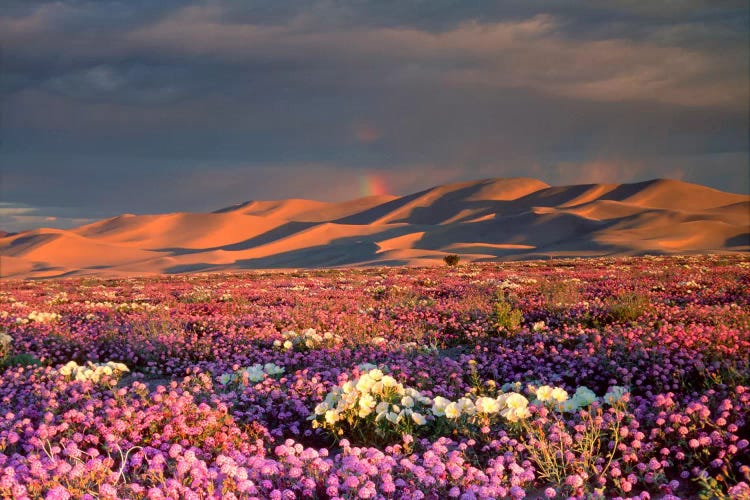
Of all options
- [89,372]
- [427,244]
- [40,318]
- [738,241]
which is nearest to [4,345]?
[89,372]

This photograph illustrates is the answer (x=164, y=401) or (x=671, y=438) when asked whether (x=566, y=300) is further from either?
(x=164, y=401)

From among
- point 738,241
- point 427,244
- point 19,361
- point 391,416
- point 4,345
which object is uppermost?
point 427,244

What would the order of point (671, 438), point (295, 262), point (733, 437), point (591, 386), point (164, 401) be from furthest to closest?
point (295, 262)
point (591, 386)
point (164, 401)
point (671, 438)
point (733, 437)

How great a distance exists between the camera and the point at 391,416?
4695 mm

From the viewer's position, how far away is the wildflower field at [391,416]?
3.75m

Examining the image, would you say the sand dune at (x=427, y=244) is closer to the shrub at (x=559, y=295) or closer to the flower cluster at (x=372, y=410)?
the shrub at (x=559, y=295)

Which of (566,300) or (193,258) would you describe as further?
(193,258)

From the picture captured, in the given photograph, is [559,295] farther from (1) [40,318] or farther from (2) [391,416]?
(1) [40,318]

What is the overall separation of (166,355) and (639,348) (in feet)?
21.7

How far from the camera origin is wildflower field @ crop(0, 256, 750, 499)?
3750 mm

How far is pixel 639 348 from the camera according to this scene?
6.93 meters

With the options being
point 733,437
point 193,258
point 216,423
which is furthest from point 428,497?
point 193,258

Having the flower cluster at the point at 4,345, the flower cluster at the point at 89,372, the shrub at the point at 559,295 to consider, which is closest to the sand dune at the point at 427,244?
the shrub at the point at 559,295

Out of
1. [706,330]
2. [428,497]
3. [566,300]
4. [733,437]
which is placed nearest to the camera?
[428,497]
